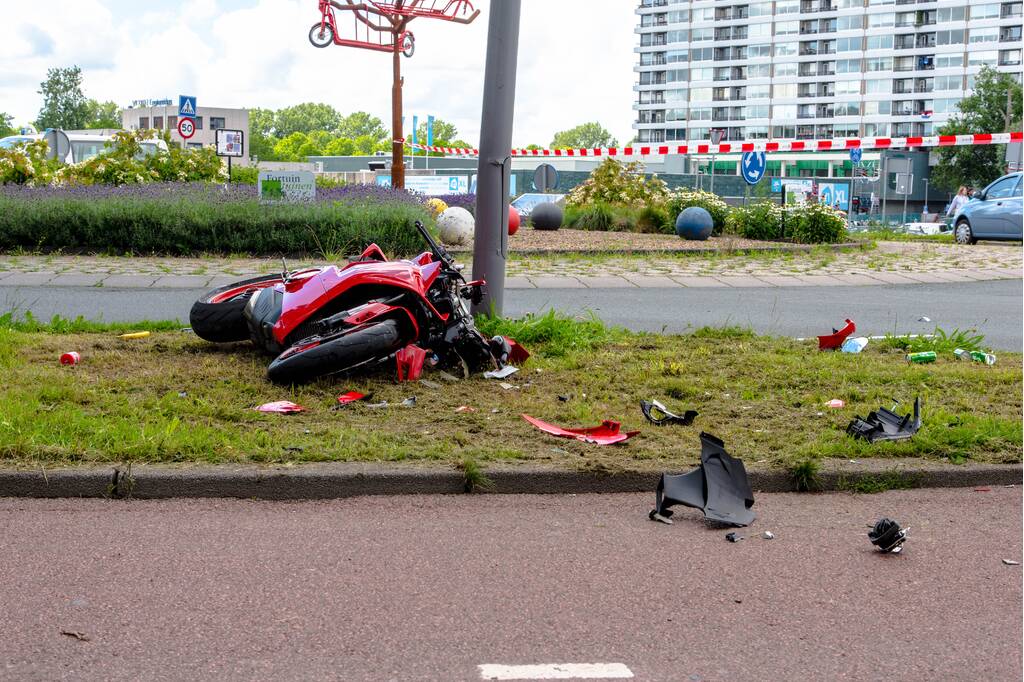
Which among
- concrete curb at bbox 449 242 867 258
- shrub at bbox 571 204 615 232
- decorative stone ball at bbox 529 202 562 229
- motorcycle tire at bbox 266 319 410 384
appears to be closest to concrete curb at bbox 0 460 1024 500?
motorcycle tire at bbox 266 319 410 384

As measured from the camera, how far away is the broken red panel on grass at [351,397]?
681 cm

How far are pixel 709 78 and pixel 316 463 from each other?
14356 cm

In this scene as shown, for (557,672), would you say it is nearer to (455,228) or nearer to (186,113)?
(455,228)

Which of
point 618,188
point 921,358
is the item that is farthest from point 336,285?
point 618,188

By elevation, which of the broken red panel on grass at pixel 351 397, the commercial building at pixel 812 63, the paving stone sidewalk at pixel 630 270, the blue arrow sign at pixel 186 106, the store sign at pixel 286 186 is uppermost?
the commercial building at pixel 812 63

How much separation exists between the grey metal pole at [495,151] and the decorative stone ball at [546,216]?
671 inches

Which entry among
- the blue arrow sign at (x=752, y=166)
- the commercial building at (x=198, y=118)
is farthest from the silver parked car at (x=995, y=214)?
the commercial building at (x=198, y=118)

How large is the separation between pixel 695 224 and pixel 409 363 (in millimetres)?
16889

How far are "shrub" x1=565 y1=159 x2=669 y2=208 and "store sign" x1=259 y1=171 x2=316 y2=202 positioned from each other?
943cm

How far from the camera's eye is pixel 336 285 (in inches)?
293

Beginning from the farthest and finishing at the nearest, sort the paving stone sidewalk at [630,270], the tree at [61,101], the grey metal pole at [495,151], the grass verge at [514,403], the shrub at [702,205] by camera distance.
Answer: the tree at [61,101] → the shrub at [702,205] → the paving stone sidewalk at [630,270] → the grey metal pole at [495,151] → the grass verge at [514,403]

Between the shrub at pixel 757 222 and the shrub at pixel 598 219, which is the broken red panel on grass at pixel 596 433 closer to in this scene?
the shrub at pixel 757 222

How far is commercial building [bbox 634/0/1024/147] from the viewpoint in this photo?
413ft

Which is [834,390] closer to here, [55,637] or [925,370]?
[925,370]
